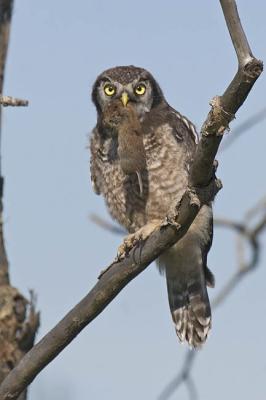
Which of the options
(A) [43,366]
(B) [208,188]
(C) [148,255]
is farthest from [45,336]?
(B) [208,188]

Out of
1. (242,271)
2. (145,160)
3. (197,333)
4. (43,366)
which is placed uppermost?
(145,160)

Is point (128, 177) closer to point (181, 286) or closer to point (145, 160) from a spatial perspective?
point (145, 160)

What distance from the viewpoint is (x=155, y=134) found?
5.57 m

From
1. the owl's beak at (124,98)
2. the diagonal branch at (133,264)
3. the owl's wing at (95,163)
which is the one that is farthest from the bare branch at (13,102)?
the owl's wing at (95,163)

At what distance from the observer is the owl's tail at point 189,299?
6.15 metres

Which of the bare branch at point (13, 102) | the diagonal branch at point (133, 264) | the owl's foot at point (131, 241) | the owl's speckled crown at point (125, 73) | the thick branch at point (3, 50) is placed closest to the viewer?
the diagonal branch at point (133, 264)

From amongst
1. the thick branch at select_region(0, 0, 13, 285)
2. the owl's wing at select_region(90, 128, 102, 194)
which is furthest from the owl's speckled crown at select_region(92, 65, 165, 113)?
the thick branch at select_region(0, 0, 13, 285)

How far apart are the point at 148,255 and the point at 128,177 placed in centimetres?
152

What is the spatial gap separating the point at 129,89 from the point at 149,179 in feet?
2.09

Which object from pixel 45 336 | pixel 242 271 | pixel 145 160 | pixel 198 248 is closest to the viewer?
pixel 45 336

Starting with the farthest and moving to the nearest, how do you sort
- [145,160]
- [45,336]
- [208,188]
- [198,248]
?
[198,248], [145,160], [45,336], [208,188]

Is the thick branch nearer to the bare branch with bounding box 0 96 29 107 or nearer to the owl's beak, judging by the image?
the owl's beak

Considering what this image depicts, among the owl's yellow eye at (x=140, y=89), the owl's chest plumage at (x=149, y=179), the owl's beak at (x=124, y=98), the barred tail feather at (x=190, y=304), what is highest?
the owl's yellow eye at (x=140, y=89)

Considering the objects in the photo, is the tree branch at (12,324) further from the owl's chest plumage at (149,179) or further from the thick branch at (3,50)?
the owl's chest plumage at (149,179)
